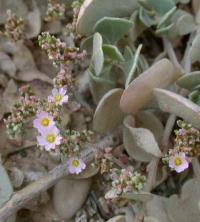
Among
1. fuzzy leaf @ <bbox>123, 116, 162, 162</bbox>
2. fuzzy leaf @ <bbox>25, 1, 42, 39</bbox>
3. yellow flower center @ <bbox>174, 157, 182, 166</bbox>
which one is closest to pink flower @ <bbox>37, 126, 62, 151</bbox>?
fuzzy leaf @ <bbox>123, 116, 162, 162</bbox>

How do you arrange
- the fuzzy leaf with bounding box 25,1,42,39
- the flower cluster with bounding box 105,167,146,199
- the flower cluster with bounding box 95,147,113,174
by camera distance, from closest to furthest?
1. the flower cluster with bounding box 105,167,146,199
2. the flower cluster with bounding box 95,147,113,174
3. the fuzzy leaf with bounding box 25,1,42,39

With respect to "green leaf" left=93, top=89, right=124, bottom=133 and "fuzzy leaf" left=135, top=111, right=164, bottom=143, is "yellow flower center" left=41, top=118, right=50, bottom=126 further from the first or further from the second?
"fuzzy leaf" left=135, top=111, right=164, bottom=143

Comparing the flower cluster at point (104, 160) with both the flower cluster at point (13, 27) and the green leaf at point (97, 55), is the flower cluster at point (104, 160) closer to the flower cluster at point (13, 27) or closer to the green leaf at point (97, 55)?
the green leaf at point (97, 55)

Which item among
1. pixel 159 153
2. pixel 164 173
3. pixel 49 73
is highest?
pixel 49 73

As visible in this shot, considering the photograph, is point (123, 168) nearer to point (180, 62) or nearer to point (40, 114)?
point (40, 114)

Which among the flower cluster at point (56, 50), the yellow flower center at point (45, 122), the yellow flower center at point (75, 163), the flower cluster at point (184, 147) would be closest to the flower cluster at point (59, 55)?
the flower cluster at point (56, 50)

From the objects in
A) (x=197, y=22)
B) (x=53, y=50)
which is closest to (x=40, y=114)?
(x=53, y=50)
